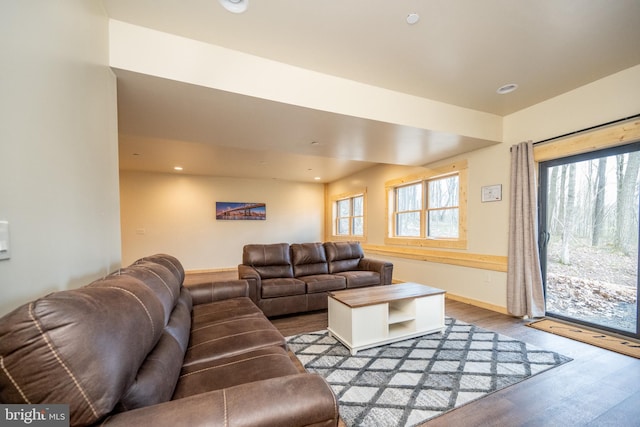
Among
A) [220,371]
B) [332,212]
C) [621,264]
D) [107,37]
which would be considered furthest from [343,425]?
[332,212]

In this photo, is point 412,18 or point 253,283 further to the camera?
point 253,283

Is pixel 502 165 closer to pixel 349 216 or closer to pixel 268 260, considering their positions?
pixel 268 260

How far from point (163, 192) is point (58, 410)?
6.74 meters

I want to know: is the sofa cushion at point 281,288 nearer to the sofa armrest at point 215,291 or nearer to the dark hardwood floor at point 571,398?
the sofa armrest at point 215,291

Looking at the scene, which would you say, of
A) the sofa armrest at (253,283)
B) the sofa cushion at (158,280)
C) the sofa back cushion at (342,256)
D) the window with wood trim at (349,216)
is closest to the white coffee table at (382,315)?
the sofa armrest at (253,283)

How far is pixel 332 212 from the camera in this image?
7.72 metres

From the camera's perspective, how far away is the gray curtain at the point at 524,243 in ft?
9.95

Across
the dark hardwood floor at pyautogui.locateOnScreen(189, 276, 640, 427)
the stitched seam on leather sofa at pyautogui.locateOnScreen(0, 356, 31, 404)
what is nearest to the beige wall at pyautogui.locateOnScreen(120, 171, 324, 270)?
the dark hardwood floor at pyautogui.locateOnScreen(189, 276, 640, 427)

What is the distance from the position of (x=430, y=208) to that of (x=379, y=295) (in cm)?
258

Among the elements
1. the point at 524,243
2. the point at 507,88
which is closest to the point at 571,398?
the point at 524,243

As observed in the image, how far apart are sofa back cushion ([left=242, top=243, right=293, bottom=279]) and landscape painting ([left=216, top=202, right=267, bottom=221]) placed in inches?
139

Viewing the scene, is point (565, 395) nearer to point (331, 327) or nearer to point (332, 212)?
point (331, 327)

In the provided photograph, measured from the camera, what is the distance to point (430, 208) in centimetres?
457

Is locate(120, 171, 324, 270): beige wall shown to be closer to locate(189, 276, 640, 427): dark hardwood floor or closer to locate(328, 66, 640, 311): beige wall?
locate(328, 66, 640, 311): beige wall
